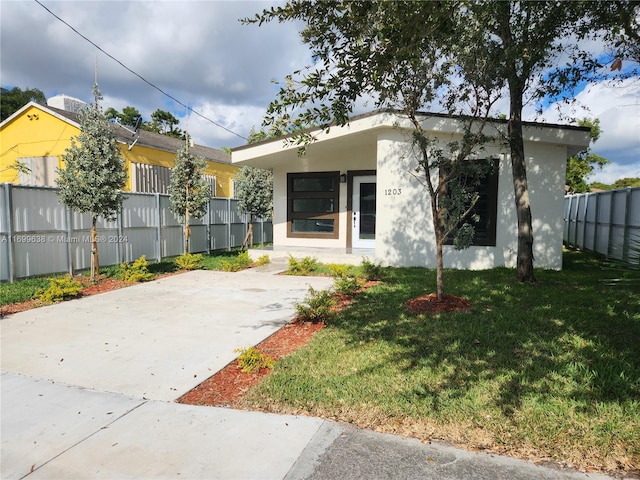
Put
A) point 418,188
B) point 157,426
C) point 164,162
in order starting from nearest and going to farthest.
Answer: point 157,426 < point 418,188 < point 164,162

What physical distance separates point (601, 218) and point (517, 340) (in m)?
11.1

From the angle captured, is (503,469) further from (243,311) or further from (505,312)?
(243,311)

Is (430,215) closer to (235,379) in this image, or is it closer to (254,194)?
(235,379)

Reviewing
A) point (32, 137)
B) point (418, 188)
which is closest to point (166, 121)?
point (32, 137)

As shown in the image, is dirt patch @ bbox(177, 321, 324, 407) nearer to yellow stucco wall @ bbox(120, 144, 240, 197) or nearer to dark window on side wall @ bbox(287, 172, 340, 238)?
dark window on side wall @ bbox(287, 172, 340, 238)

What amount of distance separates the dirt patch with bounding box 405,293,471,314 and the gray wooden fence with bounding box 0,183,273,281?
7.72 meters

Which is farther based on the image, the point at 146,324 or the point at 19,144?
the point at 19,144

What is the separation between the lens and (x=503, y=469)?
230 cm

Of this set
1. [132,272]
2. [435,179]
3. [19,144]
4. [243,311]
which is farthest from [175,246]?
[19,144]

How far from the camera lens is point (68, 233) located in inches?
359

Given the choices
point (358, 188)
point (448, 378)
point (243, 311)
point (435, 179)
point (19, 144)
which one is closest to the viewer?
point (448, 378)

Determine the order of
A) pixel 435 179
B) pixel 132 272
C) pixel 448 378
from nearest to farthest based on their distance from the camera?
pixel 448 378
pixel 132 272
pixel 435 179

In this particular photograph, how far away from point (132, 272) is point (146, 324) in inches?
150

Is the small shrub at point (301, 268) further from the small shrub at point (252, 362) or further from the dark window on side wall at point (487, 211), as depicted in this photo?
the small shrub at point (252, 362)
